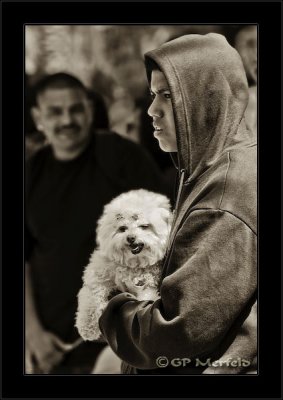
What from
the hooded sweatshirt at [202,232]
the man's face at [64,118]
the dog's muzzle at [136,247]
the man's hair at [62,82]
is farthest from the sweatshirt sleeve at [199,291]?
the man's hair at [62,82]

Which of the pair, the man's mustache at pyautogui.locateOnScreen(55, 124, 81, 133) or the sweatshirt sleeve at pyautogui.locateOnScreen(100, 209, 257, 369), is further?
the man's mustache at pyautogui.locateOnScreen(55, 124, 81, 133)

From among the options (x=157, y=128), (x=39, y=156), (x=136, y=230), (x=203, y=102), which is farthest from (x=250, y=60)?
(x=39, y=156)

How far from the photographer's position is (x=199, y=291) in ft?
7.50

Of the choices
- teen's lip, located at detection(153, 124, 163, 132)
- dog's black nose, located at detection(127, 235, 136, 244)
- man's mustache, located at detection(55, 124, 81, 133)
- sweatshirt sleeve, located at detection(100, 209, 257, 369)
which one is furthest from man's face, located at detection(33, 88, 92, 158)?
sweatshirt sleeve, located at detection(100, 209, 257, 369)

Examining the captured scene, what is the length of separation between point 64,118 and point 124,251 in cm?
56

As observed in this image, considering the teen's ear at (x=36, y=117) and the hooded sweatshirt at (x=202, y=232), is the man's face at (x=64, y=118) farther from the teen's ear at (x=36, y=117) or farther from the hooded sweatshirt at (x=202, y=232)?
the hooded sweatshirt at (x=202, y=232)

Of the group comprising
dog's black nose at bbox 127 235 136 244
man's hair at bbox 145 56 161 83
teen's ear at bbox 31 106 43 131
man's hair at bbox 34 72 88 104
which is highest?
man's hair at bbox 145 56 161 83

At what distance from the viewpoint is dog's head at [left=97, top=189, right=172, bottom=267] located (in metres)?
2.38

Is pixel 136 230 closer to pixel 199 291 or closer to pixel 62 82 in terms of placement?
pixel 199 291

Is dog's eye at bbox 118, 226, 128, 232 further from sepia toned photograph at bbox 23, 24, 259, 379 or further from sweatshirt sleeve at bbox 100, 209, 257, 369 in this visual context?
sweatshirt sleeve at bbox 100, 209, 257, 369

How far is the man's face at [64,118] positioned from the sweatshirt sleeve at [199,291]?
534 millimetres

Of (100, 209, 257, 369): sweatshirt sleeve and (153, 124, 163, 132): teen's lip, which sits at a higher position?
(153, 124, 163, 132): teen's lip

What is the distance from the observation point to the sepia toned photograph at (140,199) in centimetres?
232
